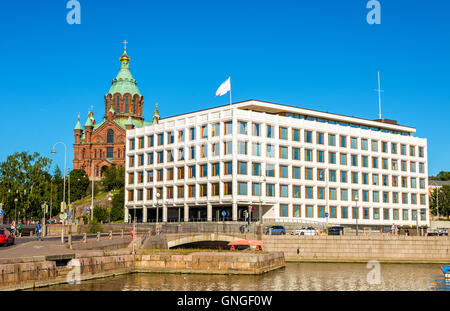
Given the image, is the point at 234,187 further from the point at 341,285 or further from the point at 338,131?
the point at 341,285

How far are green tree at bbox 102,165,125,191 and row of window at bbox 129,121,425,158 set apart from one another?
40.2 metres

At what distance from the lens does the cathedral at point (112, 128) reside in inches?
6501

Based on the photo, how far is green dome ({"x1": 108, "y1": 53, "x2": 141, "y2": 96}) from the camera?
17654 centimetres

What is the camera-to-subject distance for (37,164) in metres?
109

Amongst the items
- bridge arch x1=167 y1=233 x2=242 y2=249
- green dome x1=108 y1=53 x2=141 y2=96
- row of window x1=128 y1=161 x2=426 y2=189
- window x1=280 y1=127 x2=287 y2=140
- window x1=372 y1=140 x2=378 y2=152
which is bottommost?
bridge arch x1=167 y1=233 x2=242 y2=249

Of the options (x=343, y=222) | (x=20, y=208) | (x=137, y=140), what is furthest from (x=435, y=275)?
(x=20, y=208)

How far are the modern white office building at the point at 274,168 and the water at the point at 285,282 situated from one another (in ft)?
120

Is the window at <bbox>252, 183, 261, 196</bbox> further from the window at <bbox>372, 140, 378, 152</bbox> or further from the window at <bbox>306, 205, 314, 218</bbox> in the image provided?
the window at <bbox>372, 140, 378, 152</bbox>

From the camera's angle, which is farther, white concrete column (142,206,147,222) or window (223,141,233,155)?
white concrete column (142,206,147,222)

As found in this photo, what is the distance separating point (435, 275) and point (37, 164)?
78.8m

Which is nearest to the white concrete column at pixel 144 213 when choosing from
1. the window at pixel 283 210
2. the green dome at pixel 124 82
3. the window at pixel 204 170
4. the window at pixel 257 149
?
the window at pixel 204 170

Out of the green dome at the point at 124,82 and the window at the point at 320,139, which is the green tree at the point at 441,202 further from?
the green dome at the point at 124,82

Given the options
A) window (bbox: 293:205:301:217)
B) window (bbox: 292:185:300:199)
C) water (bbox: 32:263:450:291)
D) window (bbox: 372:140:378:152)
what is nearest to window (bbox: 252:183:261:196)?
window (bbox: 292:185:300:199)

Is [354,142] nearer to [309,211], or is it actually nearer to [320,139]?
[320,139]
